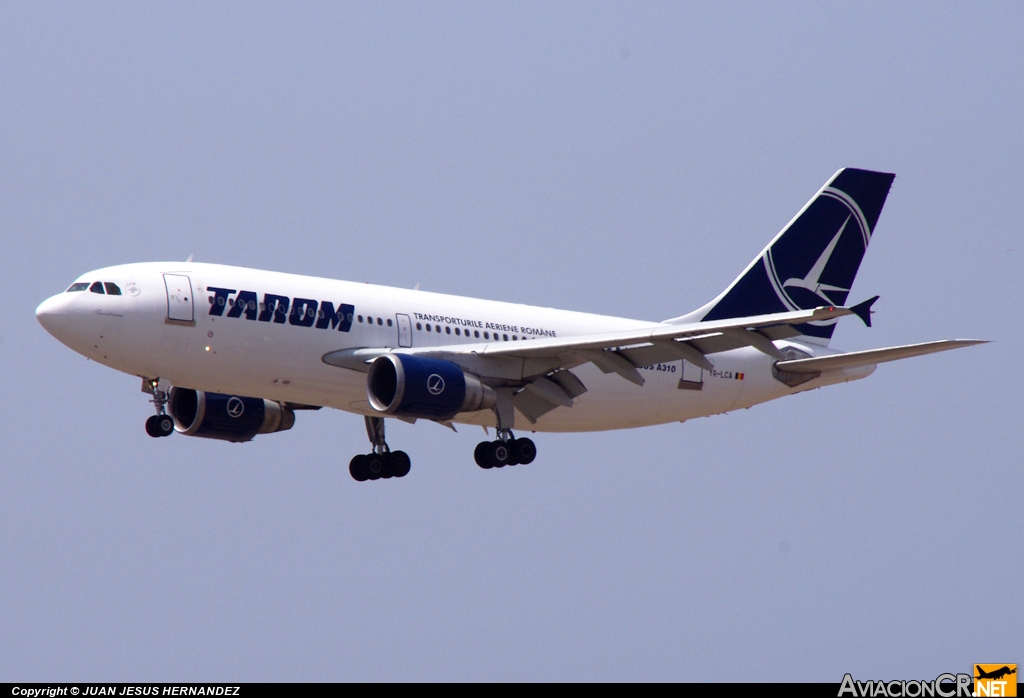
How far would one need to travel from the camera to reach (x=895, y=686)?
31125 millimetres

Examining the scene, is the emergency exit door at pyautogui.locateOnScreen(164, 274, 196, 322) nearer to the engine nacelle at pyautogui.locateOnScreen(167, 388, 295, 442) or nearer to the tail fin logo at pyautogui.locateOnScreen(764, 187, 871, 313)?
the engine nacelle at pyautogui.locateOnScreen(167, 388, 295, 442)

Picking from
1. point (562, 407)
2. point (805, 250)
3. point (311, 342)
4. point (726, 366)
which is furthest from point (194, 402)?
point (805, 250)

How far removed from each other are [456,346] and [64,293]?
33.5ft

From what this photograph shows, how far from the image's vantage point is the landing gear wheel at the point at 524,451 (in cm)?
4088

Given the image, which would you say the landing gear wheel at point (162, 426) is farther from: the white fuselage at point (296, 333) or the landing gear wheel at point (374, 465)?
the landing gear wheel at point (374, 465)

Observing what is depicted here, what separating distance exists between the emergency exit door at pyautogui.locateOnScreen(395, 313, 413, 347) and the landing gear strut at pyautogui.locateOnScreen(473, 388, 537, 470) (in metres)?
2.83

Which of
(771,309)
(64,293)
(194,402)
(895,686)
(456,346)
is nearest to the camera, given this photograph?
(895,686)

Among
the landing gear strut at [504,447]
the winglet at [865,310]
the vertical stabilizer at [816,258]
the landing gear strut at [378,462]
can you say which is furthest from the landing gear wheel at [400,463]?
the winglet at [865,310]

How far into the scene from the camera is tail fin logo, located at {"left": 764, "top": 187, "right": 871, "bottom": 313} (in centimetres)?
4762

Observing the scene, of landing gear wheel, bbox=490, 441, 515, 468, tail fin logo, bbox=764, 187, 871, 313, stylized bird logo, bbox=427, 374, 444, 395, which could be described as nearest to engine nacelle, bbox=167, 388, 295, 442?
landing gear wheel, bbox=490, 441, 515, 468

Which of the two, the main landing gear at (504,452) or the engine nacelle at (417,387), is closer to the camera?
the engine nacelle at (417,387)

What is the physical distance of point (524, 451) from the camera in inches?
1610

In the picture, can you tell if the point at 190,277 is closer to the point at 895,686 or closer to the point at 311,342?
the point at 311,342

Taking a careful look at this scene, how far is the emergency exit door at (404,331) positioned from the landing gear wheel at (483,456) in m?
3.34
